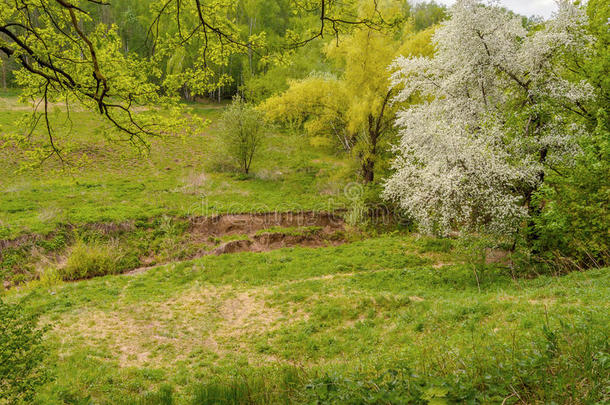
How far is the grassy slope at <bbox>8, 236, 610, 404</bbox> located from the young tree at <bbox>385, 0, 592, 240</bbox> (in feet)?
6.78

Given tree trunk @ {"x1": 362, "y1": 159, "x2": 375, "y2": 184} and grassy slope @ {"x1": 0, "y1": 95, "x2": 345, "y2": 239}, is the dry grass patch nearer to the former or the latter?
grassy slope @ {"x1": 0, "y1": 95, "x2": 345, "y2": 239}

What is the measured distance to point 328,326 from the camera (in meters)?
7.91

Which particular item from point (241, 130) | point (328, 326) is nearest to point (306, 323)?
point (328, 326)

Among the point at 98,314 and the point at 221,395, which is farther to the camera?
the point at 98,314

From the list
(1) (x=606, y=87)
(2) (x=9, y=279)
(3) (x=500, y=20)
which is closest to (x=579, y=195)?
(1) (x=606, y=87)

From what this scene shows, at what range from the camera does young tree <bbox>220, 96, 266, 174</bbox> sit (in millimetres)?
21000

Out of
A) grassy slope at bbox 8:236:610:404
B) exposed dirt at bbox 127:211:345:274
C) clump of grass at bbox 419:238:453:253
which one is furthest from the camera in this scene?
exposed dirt at bbox 127:211:345:274

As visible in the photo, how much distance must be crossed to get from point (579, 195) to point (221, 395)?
9.39 metres

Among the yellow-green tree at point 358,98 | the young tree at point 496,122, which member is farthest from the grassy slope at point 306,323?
the yellow-green tree at point 358,98

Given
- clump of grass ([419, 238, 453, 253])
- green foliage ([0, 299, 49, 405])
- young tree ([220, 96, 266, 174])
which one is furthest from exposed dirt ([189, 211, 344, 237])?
green foliage ([0, 299, 49, 405])

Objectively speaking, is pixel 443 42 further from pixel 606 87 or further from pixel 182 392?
pixel 182 392

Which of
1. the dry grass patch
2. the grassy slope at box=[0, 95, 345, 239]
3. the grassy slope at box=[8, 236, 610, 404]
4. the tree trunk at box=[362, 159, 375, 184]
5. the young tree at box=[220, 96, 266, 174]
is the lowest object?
the dry grass patch

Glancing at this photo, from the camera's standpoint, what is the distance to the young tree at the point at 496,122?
996 centimetres

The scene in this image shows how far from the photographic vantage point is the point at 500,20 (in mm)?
11125
